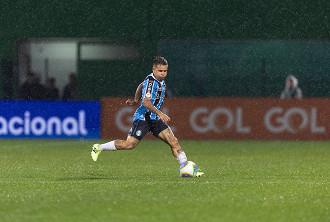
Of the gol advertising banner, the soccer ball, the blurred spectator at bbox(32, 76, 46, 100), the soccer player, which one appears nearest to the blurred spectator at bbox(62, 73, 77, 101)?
the blurred spectator at bbox(32, 76, 46, 100)

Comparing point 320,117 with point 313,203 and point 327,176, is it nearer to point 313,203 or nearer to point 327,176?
point 327,176

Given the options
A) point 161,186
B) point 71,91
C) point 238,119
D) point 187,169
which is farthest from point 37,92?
point 161,186

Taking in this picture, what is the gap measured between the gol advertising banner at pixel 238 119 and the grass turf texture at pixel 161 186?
3807mm

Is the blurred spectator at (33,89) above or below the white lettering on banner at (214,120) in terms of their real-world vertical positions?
above

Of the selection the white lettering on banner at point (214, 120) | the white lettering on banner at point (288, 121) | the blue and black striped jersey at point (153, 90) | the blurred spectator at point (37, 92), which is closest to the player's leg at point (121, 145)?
the blue and black striped jersey at point (153, 90)

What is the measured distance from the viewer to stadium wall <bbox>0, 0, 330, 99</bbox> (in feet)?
93.9

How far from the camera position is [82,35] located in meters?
29.1

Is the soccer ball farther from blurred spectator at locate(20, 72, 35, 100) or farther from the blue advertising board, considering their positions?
blurred spectator at locate(20, 72, 35, 100)

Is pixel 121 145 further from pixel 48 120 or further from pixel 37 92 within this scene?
pixel 37 92

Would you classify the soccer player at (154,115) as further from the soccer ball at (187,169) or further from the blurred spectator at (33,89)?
the blurred spectator at (33,89)

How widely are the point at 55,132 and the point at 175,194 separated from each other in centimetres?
1305

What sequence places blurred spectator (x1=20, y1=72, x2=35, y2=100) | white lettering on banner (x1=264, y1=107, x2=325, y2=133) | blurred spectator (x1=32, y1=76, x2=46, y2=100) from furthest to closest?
blurred spectator (x1=32, y1=76, x2=46, y2=100) → blurred spectator (x1=20, y1=72, x2=35, y2=100) → white lettering on banner (x1=264, y1=107, x2=325, y2=133)

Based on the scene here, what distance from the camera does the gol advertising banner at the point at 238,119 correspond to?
886 inches

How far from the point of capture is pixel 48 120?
22.8 meters
